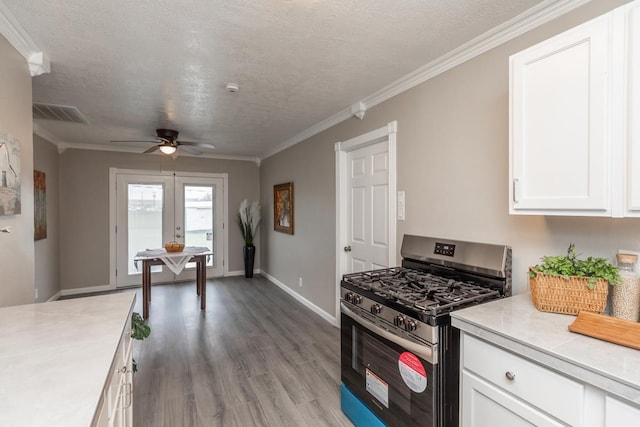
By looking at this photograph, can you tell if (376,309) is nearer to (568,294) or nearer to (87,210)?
(568,294)

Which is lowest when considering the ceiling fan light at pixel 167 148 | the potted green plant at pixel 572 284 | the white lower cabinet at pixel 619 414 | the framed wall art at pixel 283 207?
the white lower cabinet at pixel 619 414

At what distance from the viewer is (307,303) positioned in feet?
13.6

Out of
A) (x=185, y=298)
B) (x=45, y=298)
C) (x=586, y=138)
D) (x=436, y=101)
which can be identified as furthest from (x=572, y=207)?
(x=45, y=298)

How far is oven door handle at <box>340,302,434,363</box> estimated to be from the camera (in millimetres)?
1364

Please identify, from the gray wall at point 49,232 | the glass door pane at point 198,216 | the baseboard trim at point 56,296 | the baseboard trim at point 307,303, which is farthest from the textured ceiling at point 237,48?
the baseboard trim at point 56,296

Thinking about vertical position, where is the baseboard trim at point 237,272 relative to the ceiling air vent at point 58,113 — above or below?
below

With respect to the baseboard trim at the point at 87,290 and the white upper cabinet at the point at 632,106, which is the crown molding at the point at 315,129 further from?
the baseboard trim at the point at 87,290

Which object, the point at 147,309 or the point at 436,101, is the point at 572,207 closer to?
the point at 436,101

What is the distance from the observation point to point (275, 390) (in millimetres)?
2316

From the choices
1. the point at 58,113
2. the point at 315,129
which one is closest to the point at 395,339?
the point at 315,129

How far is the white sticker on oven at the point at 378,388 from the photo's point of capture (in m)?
1.63

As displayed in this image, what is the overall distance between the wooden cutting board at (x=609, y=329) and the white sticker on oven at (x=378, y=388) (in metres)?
0.94

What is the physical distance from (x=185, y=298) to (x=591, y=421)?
472 centimetres

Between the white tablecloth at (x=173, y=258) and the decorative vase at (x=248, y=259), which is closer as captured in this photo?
the white tablecloth at (x=173, y=258)
